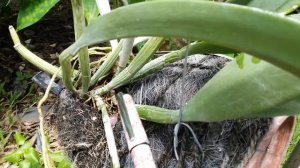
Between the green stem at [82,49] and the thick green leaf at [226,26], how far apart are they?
302 mm

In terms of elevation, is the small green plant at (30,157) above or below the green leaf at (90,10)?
below

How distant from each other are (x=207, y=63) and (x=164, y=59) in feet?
0.24

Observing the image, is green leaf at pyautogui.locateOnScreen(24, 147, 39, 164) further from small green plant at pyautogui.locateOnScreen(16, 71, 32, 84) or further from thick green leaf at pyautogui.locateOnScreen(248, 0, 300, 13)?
small green plant at pyautogui.locateOnScreen(16, 71, 32, 84)

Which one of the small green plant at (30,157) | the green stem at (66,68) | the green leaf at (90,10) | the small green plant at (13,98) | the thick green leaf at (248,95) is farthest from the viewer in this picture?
the small green plant at (13,98)

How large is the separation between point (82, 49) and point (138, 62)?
0.09m

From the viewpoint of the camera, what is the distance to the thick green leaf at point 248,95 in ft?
1.75

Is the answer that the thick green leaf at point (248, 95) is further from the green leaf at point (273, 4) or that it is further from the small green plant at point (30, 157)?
the small green plant at point (30, 157)

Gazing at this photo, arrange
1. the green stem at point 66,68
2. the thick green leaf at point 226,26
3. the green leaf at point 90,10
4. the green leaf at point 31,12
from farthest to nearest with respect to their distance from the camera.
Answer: the green leaf at point 31,12, the green leaf at point 90,10, the green stem at point 66,68, the thick green leaf at point 226,26

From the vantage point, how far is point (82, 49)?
748 millimetres

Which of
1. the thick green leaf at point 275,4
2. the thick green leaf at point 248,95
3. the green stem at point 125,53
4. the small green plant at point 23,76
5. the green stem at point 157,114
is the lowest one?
the thick green leaf at point 248,95

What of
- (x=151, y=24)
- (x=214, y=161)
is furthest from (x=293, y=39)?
(x=214, y=161)

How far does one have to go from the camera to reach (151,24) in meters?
0.40

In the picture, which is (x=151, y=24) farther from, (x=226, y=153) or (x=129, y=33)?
(x=226, y=153)

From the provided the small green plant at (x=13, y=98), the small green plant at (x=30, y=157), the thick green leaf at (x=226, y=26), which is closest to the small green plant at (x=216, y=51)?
the thick green leaf at (x=226, y=26)
